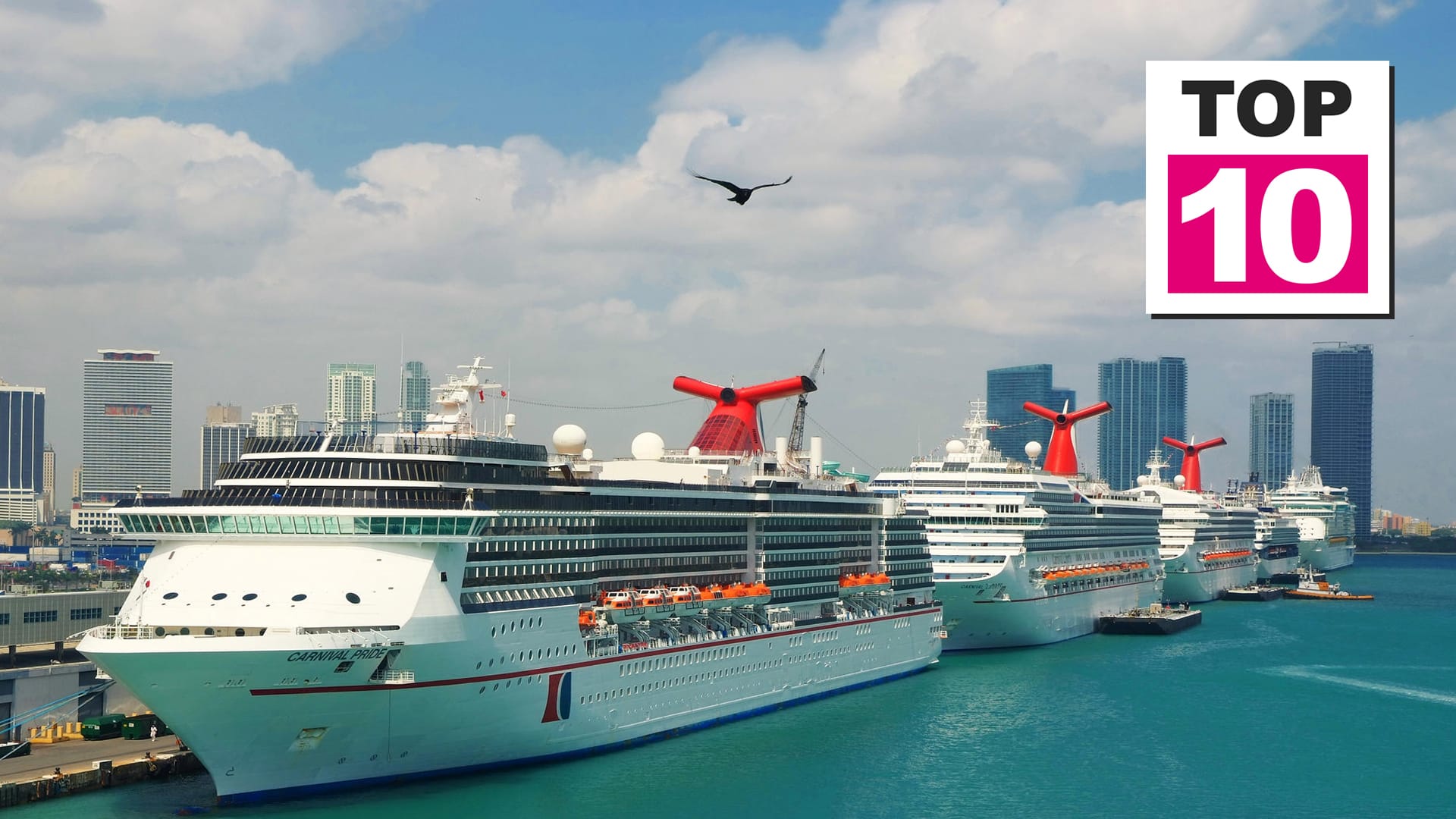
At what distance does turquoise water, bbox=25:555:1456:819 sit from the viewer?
1563 inches

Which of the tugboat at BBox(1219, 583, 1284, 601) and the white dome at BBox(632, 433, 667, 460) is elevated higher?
the white dome at BBox(632, 433, 667, 460)

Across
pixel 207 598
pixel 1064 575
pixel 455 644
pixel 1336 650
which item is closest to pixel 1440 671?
pixel 1336 650

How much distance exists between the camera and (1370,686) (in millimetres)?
67500

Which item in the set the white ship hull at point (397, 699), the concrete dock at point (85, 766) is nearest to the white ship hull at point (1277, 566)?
the white ship hull at point (397, 699)

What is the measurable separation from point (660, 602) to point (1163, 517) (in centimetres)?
8257

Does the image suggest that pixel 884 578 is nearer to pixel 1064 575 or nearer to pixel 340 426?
pixel 1064 575

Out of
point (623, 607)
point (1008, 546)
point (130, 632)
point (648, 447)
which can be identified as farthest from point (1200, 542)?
point (130, 632)

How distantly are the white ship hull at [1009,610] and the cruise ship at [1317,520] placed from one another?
93.7 m

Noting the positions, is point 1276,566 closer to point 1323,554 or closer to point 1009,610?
point 1323,554

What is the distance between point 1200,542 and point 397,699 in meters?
97.8

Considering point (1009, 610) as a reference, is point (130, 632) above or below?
above

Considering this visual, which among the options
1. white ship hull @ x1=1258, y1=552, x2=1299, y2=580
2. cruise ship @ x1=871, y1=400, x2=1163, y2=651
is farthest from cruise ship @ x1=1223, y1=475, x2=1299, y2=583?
cruise ship @ x1=871, y1=400, x2=1163, y2=651

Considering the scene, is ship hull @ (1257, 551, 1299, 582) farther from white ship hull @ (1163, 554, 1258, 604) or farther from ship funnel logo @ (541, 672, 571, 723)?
ship funnel logo @ (541, 672, 571, 723)

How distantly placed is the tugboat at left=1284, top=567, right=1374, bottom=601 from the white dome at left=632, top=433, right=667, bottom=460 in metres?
92.7
